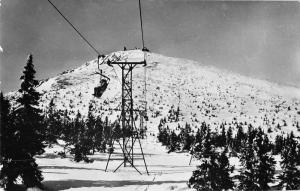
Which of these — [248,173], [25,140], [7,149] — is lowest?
[248,173]

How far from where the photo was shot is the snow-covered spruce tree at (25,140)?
29.6 meters

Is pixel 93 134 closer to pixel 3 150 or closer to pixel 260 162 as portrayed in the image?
pixel 260 162

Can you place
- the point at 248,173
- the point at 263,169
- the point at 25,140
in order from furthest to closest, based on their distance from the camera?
the point at 263,169
the point at 248,173
the point at 25,140

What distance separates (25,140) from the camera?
99.5 ft

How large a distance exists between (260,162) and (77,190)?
2118 cm

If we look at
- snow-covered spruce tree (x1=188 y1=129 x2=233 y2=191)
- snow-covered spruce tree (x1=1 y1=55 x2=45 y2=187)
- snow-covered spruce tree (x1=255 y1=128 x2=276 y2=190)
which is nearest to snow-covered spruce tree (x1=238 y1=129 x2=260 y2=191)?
snow-covered spruce tree (x1=255 y1=128 x2=276 y2=190)

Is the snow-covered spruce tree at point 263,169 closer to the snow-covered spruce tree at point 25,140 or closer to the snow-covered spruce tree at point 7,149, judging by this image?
the snow-covered spruce tree at point 25,140

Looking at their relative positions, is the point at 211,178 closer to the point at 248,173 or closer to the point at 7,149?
the point at 248,173

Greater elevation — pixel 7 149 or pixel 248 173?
pixel 7 149

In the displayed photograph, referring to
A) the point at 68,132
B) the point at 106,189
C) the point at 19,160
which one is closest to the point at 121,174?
the point at 106,189

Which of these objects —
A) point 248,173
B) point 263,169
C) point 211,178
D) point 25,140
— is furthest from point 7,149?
point 263,169

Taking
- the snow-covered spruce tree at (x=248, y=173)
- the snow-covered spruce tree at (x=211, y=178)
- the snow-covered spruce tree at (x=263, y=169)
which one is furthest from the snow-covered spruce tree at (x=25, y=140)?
the snow-covered spruce tree at (x=263, y=169)

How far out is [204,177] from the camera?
31031mm

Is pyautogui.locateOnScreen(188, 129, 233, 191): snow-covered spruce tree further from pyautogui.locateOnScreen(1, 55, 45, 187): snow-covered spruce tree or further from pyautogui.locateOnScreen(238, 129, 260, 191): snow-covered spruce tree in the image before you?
pyautogui.locateOnScreen(1, 55, 45, 187): snow-covered spruce tree
